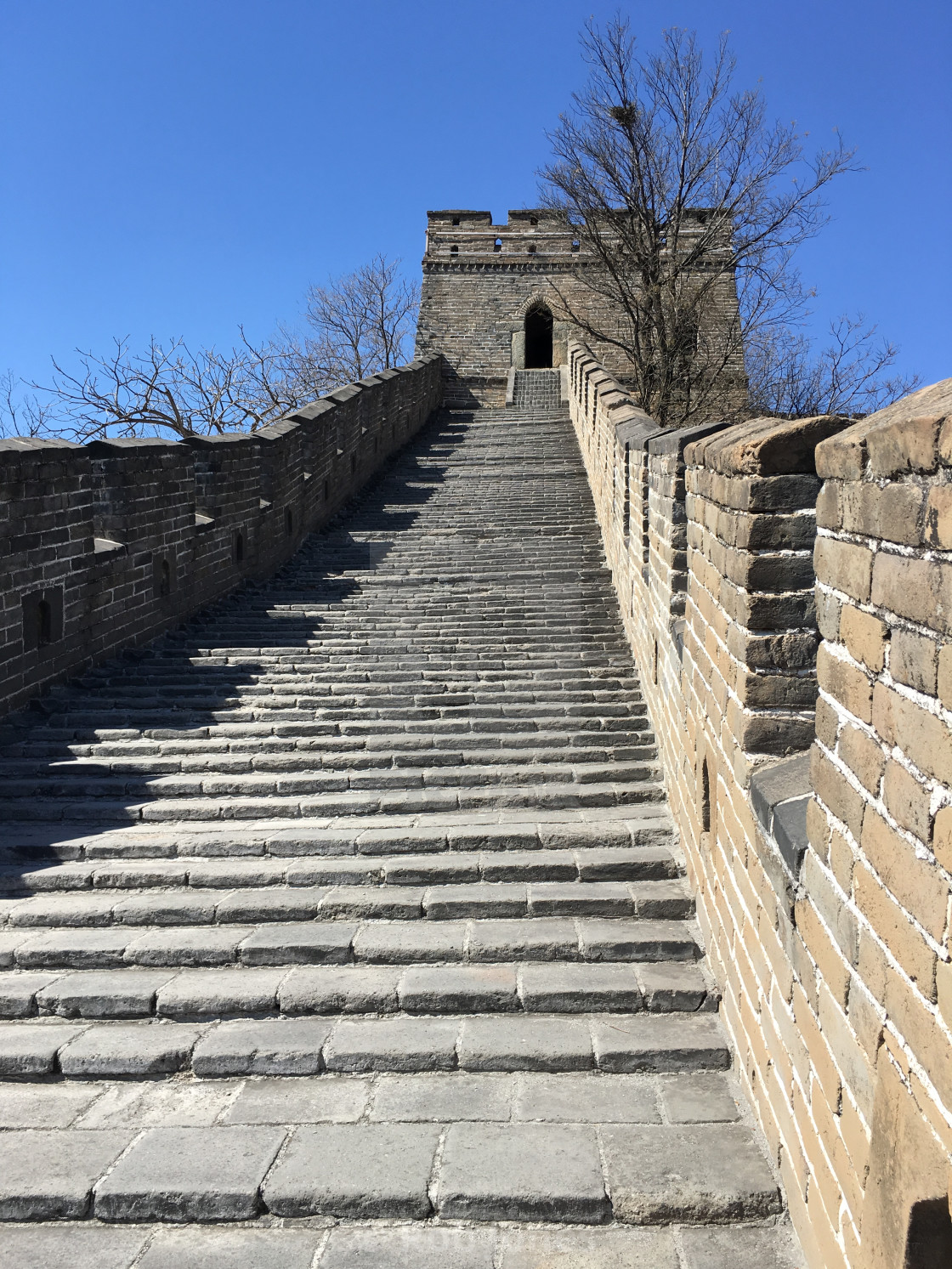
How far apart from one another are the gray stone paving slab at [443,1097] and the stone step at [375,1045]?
0.06 m

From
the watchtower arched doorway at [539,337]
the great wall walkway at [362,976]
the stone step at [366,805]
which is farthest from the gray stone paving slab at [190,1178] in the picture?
the watchtower arched doorway at [539,337]

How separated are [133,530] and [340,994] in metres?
5.29

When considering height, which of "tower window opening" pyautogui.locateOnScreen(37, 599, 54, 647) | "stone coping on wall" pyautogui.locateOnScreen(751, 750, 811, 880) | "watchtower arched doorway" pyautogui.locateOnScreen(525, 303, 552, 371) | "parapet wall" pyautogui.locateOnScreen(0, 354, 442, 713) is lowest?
"stone coping on wall" pyautogui.locateOnScreen(751, 750, 811, 880)

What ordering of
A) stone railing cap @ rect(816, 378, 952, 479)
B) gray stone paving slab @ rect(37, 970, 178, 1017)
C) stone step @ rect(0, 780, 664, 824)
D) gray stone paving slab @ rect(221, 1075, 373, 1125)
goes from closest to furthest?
stone railing cap @ rect(816, 378, 952, 479), gray stone paving slab @ rect(221, 1075, 373, 1125), gray stone paving slab @ rect(37, 970, 178, 1017), stone step @ rect(0, 780, 664, 824)

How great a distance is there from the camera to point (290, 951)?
4531mm

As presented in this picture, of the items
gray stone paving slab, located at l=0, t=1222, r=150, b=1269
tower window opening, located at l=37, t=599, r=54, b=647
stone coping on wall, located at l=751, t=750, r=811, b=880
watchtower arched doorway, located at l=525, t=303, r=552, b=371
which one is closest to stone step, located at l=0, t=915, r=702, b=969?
gray stone paving slab, located at l=0, t=1222, r=150, b=1269

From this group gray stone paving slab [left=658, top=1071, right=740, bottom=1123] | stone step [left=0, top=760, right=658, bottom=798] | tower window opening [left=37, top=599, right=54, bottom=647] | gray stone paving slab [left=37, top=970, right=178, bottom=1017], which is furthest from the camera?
tower window opening [left=37, top=599, right=54, bottom=647]

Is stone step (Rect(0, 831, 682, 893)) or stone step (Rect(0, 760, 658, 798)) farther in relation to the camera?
stone step (Rect(0, 760, 658, 798))

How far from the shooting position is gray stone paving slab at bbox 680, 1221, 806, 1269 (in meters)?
2.85

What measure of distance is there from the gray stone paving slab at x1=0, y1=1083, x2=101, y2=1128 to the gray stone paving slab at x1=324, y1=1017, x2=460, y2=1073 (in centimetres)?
88

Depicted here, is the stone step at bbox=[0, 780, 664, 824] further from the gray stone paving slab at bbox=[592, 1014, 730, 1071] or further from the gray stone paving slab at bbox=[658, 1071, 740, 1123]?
the gray stone paving slab at bbox=[658, 1071, 740, 1123]

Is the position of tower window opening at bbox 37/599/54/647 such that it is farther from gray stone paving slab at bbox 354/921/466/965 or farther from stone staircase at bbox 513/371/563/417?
stone staircase at bbox 513/371/563/417

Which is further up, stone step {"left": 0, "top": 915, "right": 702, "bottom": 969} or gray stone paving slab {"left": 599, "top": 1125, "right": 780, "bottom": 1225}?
stone step {"left": 0, "top": 915, "right": 702, "bottom": 969}

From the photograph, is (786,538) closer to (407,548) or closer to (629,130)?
(407,548)
